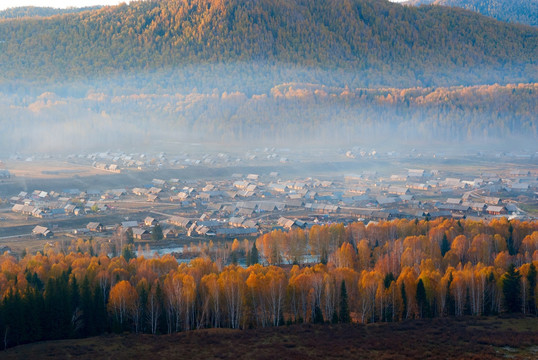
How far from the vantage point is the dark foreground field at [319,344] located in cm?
1822

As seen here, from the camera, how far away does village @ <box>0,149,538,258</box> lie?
35.3 meters

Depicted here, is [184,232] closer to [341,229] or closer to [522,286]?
[341,229]

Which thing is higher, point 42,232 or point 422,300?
point 42,232

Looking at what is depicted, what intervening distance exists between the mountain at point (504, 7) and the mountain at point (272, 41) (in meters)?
47.8

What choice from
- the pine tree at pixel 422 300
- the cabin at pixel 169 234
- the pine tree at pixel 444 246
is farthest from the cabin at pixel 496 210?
the pine tree at pixel 422 300

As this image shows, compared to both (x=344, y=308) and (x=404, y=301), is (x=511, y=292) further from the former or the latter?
(x=344, y=308)

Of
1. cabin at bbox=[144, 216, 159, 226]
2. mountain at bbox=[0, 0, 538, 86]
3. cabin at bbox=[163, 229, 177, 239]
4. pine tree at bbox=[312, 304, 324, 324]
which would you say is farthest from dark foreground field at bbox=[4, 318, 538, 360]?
mountain at bbox=[0, 0, 538, 86]

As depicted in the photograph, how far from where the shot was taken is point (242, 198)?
148 feet

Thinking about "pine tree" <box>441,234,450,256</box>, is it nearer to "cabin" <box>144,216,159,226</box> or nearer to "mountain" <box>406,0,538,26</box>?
"cabin" <box>144,216,159,226</box>

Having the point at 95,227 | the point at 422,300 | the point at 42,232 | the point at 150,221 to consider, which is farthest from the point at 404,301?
the point at 42,232

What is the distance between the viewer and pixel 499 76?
11756 centimetres

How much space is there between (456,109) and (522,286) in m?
75.9

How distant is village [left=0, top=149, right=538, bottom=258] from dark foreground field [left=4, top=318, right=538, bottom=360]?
1316 cm

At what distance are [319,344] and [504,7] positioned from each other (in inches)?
6971
